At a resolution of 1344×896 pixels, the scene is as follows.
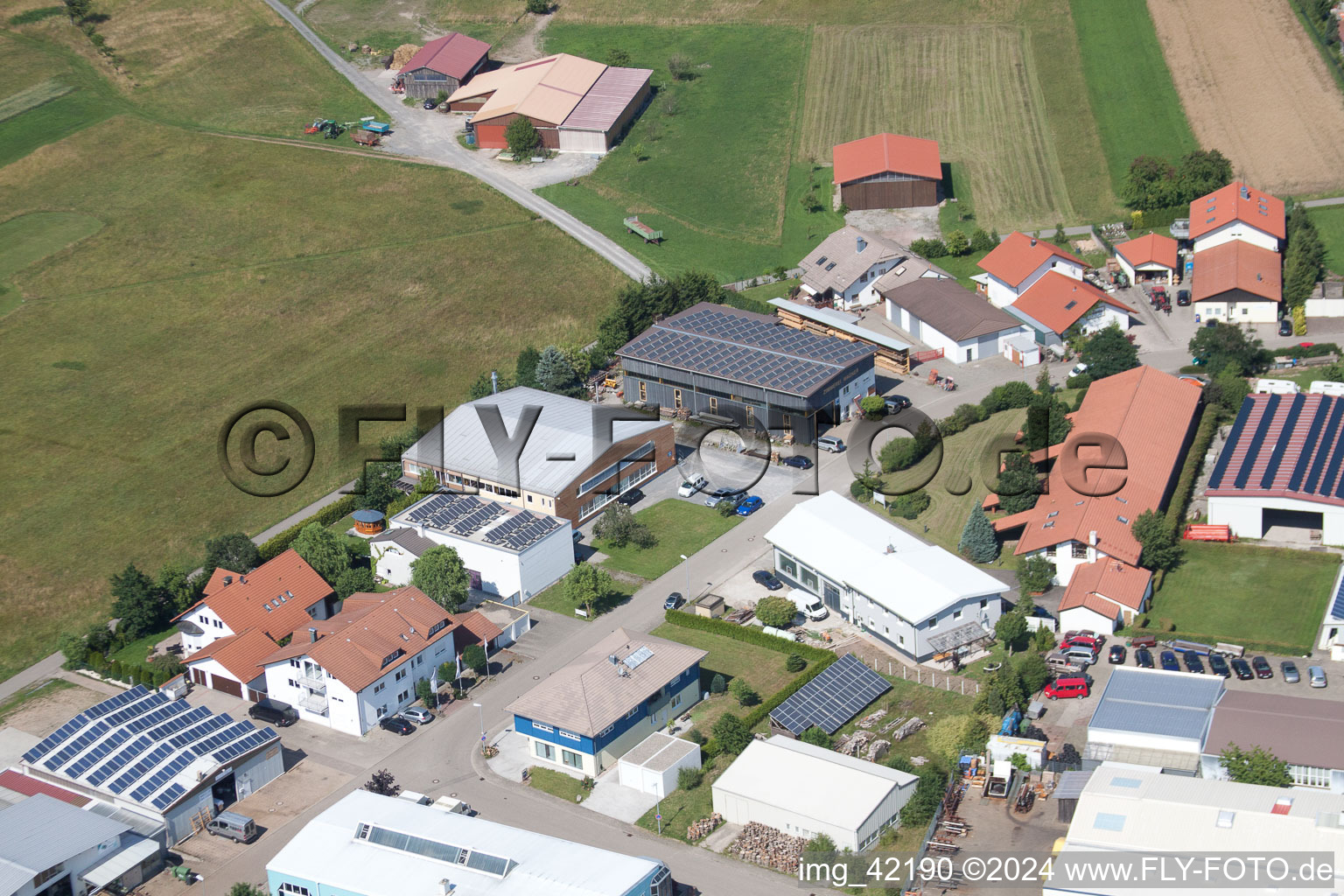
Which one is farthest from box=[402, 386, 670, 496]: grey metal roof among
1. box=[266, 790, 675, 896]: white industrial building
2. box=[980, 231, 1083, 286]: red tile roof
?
box=[980, 231, 1083, 286]: red tile roof

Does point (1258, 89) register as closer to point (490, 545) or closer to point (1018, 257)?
point (1018, 257)

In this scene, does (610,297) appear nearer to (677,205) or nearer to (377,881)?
(677,205)

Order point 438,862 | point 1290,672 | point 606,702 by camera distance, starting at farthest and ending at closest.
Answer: point 1290,672 < point 606,702 < point 438,862

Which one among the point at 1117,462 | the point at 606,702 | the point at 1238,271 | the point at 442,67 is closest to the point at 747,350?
the point at 1117,462

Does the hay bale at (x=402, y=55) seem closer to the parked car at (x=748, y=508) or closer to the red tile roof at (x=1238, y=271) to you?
the red tile roof at (x=1238, y=271)

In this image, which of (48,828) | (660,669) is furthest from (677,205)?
(48,828)

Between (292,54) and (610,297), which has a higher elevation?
(292,54)

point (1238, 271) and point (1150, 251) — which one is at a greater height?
point (1238, 271)

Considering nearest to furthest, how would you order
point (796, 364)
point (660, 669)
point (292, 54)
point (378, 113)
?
point (660, 669)
point (796, 364)
point (378, 113)
point (292, 54)
